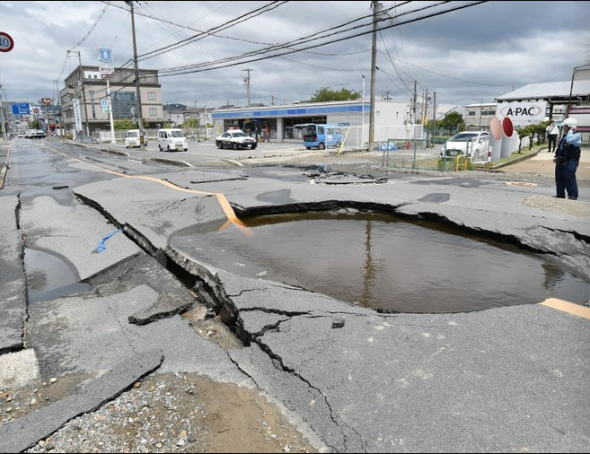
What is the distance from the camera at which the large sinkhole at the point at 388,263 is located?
480cm

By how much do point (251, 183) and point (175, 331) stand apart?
9314mm

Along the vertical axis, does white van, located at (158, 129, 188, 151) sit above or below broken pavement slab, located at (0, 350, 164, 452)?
above

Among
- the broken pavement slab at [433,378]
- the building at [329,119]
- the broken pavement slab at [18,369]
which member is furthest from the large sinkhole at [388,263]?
the building at [329,119]

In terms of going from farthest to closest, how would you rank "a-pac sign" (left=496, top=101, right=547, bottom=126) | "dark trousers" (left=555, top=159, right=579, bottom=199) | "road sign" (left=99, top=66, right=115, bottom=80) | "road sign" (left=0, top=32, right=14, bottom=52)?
"road sign" (left=99, top=66, right=115, bottom=80) → "a-pac sign" (left=496, top=101, right=547, bottom=126) → "road sign" (left=0, top=32, right=14, bottom=52) → "dark trousers" (left=555, top=159, right=579, bottom=199)

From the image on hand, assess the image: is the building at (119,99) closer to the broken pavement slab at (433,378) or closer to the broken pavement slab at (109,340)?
the broken pavement slab at (109,340)

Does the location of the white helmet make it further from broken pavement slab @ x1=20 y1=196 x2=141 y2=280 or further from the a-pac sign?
the a-pac sign

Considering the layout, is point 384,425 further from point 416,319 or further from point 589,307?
point 589,307

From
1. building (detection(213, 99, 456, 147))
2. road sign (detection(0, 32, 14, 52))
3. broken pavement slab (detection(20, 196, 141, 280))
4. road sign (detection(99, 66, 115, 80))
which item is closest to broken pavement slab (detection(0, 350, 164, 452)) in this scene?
broken pavement slab (detection(20, 196, 141, 280))

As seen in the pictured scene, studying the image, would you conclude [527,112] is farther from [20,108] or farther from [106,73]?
[20,108]

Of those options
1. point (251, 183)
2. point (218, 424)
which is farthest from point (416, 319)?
point (251, 183)

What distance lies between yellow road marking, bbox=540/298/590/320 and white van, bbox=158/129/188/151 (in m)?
33.6

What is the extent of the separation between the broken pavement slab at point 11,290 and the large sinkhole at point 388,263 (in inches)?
87.2

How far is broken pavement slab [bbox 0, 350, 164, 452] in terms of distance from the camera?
98.3 inches

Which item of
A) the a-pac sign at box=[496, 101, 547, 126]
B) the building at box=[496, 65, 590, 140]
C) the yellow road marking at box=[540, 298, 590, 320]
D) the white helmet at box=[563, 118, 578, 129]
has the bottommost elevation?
the yellow road marking at box=[540, 298, 590, 320]
